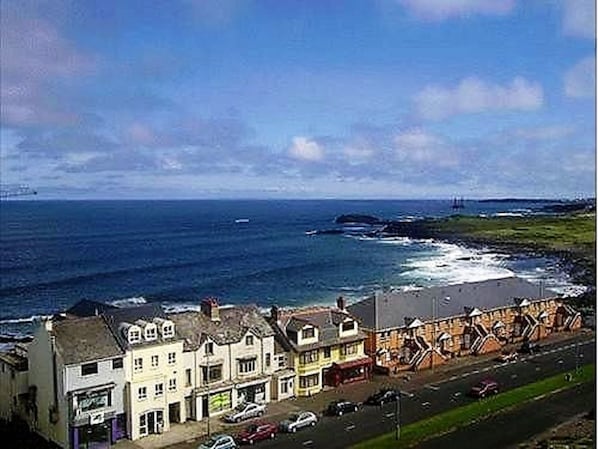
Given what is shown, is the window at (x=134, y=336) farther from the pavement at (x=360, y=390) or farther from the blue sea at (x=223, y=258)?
the blue sea at (x=223, y=258)

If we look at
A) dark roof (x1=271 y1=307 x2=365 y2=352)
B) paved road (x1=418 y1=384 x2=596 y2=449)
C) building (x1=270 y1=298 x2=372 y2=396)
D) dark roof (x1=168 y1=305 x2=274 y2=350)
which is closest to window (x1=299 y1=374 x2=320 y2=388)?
building (x1=270 y1=298 x2=372 y2=396)

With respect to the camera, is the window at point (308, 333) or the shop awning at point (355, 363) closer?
the window at point (308, 333)

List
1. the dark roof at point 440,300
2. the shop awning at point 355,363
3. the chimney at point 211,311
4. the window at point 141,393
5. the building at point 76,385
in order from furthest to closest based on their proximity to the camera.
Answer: the dark roof at point 440,300 < the shop awning at point 355,363 < the chimney at point 211,311 < the window at point 141,393 < the building at point 76,385

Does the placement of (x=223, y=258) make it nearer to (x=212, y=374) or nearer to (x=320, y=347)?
(x=320, y=347)

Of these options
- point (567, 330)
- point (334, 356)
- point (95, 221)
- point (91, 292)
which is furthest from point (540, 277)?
point (95, 221)

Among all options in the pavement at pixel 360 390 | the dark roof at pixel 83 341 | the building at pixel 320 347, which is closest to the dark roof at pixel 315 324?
the building at pixel 320 347

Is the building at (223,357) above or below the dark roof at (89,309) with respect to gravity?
below

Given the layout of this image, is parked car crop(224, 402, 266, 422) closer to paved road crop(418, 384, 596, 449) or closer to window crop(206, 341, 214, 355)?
window crop(206, 341, 214, 355)
